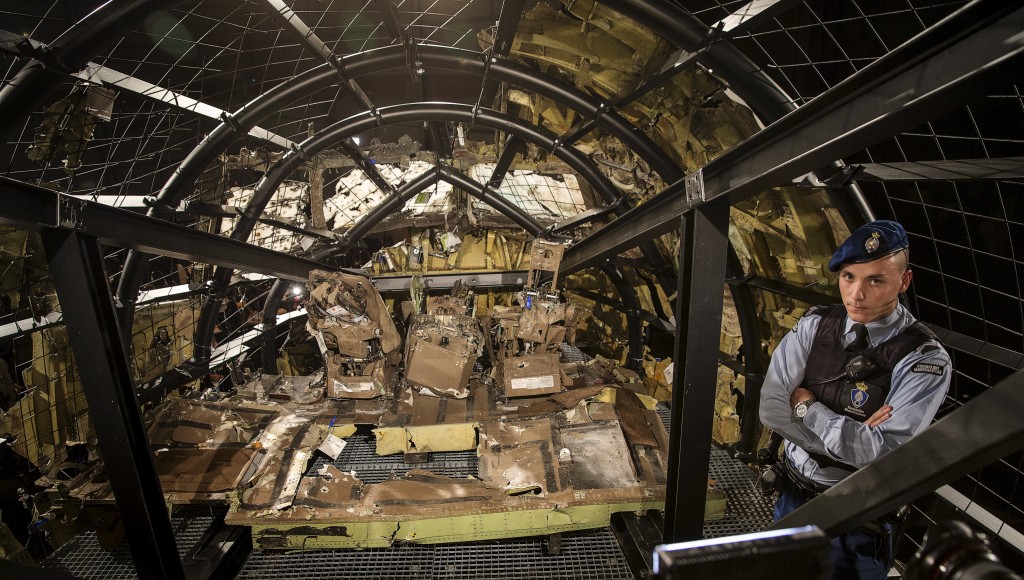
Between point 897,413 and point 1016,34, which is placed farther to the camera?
point 897,413

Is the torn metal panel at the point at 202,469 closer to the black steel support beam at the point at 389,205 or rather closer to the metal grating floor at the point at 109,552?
the metal grating floor at the point at 109,552

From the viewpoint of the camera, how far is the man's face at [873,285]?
177 cm

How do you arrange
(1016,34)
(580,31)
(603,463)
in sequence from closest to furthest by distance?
(1016,34)
(603,463)
(580,31)

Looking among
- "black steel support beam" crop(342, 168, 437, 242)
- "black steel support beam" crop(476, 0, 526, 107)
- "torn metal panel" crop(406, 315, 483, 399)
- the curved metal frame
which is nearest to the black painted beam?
the curved metal frame

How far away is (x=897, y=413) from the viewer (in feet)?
5.62

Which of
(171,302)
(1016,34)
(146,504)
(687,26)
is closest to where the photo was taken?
(1016,34)

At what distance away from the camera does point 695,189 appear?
2059 mm

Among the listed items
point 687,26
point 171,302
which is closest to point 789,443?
point 687,26

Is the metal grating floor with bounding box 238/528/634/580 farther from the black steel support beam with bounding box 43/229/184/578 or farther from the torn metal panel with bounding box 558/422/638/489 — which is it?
the black steel support beam with bounding box 43/229/184/578

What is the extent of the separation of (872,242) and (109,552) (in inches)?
224

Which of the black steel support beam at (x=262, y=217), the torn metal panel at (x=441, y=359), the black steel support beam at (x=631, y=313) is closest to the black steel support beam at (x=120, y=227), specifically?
the torn metal panel at (x=441, y=359)

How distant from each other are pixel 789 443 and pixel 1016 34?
204cm

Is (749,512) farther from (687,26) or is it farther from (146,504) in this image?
(146,504)

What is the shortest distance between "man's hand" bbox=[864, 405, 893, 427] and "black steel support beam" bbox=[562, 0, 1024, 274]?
1115 mm
